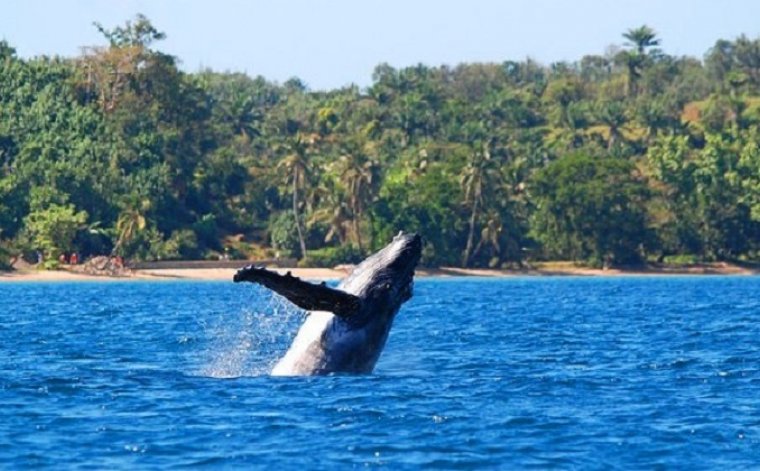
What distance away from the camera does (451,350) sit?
142ft

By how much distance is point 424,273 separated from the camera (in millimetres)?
145500

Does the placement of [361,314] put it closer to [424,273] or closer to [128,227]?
[128,227]

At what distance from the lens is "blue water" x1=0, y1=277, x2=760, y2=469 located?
24.1 metres

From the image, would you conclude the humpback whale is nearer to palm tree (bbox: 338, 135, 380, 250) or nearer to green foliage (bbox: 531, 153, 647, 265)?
palm tree (bbox: 338, 135, 380, 250)

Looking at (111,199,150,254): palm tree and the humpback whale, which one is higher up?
(111,199,150,254): palm tree

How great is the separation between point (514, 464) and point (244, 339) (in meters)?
28.7

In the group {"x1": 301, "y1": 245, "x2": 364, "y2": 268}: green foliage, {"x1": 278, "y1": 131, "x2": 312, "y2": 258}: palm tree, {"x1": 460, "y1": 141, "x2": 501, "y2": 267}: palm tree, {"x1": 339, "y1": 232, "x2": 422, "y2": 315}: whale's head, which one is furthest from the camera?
A: {"x1": 460, "y1": 141, "x2": 501, "y2": 267}: palm tree

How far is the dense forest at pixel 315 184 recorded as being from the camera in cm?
14450

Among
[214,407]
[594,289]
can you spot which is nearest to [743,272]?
[594,289]

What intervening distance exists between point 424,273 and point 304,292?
119 m

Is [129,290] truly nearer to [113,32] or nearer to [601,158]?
[601,158]

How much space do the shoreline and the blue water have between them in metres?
78.4

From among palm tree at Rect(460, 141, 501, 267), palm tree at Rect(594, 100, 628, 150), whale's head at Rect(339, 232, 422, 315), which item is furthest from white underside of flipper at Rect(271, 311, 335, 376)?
palm tree at Rect(594, 100, 628, 150)

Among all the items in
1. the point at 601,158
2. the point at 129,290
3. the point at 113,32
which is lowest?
the point at 129,290
